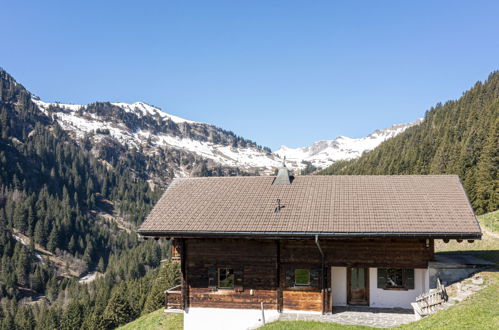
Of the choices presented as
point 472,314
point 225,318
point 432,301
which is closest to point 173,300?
point 225,318

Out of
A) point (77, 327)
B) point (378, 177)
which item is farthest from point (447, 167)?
point (77, 327)

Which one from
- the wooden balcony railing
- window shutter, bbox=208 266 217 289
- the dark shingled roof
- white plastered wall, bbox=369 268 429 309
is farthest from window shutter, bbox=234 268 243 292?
white plastered wall, bbox=369 268 429 309

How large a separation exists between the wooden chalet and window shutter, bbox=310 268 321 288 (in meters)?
0.05

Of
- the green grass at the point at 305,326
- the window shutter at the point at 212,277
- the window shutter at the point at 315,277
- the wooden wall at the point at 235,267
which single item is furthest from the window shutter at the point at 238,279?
the window shutter at the point at 315,277

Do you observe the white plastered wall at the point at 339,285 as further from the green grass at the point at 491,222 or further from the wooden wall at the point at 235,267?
the green grass at the point at 491,222

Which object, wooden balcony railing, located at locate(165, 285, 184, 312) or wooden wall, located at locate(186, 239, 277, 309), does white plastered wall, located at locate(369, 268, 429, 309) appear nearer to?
wooden wall, located at locate(186, 239, 277, 309)

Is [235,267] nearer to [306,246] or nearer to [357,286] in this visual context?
[306,246]

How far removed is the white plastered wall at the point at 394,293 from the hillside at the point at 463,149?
4983 centimetres

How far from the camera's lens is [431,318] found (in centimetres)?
1590

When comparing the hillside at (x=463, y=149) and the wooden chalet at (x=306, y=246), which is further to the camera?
the hillside at (x=463, y=149)

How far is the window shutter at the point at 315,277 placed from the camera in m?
20.9

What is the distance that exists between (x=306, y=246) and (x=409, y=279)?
17.9 feet

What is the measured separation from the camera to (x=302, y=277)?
70.3 ft

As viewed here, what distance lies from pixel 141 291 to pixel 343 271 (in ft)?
283
